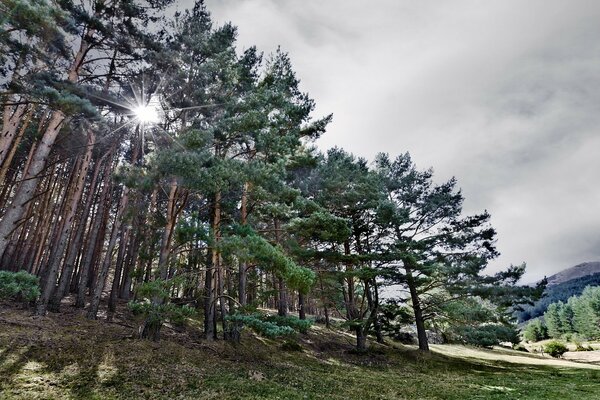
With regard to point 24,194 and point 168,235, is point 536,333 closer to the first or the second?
point 168,235

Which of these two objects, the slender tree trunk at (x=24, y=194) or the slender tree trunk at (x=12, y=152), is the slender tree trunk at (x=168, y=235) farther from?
the slender tree trunk at (x=12, y=152)

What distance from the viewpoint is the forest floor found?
6.64 metres

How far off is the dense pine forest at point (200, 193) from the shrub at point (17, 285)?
34 millimetres

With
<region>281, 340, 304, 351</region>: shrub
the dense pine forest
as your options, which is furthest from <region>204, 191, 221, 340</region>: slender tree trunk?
<region>281, 340, 304, 351</region>: shrub

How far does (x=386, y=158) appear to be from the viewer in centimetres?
2358

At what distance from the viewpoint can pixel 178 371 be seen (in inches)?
345

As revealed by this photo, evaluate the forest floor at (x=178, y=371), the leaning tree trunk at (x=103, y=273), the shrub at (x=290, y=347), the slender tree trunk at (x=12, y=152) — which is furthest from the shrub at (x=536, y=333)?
the slender tree trunk at (x=12, y=152)

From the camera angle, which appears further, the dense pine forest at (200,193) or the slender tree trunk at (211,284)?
the slender tree trunk at (211,284)

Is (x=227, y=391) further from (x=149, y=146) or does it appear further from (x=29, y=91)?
(x=149, y=146)

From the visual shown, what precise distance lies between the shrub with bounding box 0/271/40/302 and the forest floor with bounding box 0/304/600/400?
1.52 metres

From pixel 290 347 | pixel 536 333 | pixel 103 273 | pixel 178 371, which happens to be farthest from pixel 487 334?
pixel 536 333

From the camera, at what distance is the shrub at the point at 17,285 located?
6449 millimetres

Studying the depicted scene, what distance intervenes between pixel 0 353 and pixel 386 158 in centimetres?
2253

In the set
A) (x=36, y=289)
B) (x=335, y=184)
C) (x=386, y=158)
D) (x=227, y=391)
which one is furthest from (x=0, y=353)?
(x=386, y=158)
